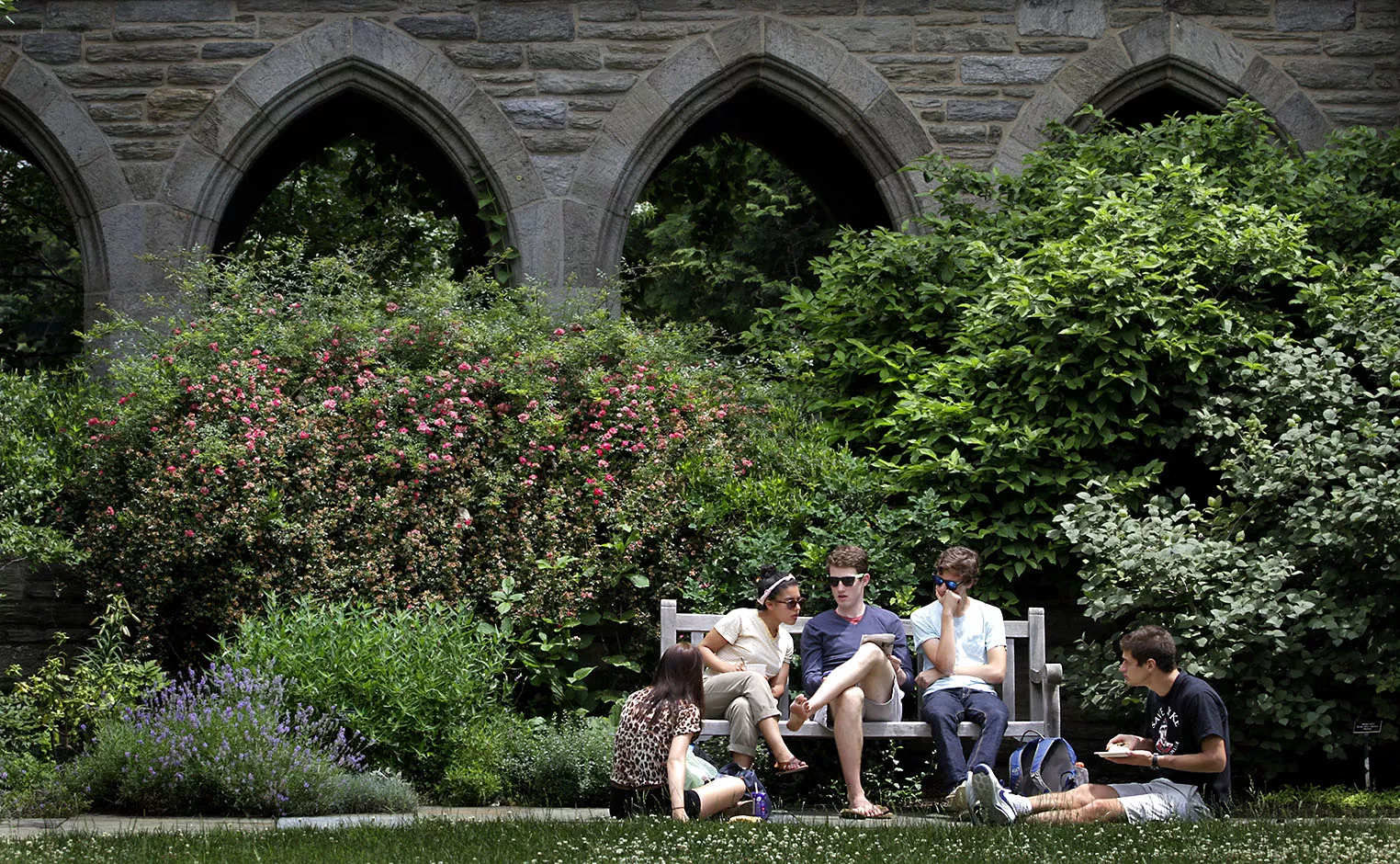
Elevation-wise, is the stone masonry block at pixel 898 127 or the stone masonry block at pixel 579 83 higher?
the stone masonry block at pixel 579 83

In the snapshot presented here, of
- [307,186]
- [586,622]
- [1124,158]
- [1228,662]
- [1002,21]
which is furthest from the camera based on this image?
[307,186]

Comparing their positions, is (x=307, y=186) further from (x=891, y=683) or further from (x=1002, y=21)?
(x=891, y=683)

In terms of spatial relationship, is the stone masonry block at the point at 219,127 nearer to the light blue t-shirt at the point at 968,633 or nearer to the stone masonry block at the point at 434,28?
the stone masonry block at the point at 434,28

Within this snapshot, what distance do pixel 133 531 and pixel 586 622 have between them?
93.2 inches

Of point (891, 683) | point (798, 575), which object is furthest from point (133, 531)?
point (891, 683)

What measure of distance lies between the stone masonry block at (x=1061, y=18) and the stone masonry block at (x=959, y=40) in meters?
0.18

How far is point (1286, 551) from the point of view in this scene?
22.9 feet

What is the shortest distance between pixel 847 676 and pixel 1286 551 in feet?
7.32

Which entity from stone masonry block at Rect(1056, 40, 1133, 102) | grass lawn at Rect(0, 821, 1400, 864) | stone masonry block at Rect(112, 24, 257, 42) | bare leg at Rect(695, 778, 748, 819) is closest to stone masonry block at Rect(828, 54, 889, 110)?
stone masonry block at Rect(1056, 40, 1133, 102)

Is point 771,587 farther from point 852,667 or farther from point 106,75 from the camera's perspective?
point 106,75

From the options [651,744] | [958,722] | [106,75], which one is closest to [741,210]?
[106,75]

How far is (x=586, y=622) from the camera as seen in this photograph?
7754mm

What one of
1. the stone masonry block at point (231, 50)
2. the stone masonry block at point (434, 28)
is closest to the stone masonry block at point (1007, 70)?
the stone masonry block at point (434, 28)

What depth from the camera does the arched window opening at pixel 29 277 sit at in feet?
51.5
